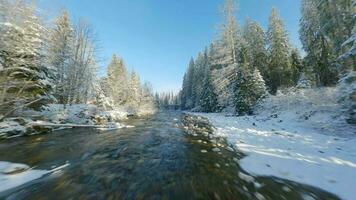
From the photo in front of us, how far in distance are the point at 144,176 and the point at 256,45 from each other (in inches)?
1441

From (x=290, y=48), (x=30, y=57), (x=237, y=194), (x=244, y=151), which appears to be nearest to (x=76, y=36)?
(x=30, y=57)

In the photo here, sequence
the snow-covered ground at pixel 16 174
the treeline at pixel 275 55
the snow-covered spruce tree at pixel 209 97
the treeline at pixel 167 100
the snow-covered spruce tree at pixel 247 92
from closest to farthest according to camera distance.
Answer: the snow-covered ground at pixel 16 174 → the treeline at pixel 275 55 → the snow-covered spruce tree at pixel 247 92 → the snow-covered spruce tree at pixel 209 97 → the treeline at pixel 167 100

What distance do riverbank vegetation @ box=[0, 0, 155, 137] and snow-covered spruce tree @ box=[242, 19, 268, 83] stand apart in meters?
26.4

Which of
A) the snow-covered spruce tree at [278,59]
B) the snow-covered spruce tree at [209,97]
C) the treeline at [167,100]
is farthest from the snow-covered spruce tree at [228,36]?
the treeline at [167,100]

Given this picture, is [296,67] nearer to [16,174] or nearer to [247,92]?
[247,92]

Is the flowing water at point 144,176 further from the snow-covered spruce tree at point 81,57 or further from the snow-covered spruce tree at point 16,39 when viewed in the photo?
the snow-covered spruce tree at point 81,57

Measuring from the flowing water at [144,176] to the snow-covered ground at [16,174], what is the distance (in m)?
0.32

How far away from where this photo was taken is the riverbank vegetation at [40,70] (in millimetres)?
9766

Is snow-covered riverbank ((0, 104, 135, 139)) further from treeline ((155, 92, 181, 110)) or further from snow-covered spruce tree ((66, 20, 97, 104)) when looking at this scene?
treeline ((155, 92, 181, 110))

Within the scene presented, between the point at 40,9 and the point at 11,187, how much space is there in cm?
1007

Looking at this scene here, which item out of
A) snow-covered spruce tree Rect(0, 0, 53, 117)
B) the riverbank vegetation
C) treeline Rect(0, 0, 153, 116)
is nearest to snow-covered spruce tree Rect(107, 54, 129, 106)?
treeline Rect(0, 0, 153, 116)

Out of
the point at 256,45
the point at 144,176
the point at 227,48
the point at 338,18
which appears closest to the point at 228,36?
the point at 227,48

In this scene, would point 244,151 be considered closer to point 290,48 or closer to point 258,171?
point 258,171

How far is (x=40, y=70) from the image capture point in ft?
49.1
